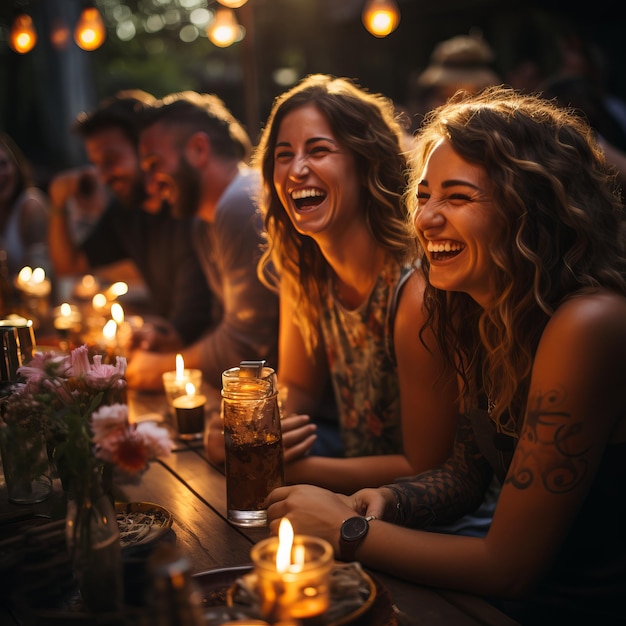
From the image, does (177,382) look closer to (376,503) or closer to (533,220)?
(376,503)

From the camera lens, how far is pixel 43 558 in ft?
3.84

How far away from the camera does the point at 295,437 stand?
187 centimetres

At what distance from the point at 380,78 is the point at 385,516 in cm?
949

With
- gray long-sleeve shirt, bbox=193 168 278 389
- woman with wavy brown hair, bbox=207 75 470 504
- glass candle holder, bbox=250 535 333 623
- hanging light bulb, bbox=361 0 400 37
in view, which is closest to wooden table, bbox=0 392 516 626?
glass candle holder, bbox=250 535 333 623

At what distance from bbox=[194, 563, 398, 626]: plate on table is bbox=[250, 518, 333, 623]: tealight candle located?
A: 0.08 m

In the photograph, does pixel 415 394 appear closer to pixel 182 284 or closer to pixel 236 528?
pixel 236 528

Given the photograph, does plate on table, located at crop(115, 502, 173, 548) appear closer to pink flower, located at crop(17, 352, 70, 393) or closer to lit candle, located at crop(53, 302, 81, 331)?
pink flower, located at crop(17, 352, 70, 393)

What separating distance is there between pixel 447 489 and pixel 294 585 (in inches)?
31.9

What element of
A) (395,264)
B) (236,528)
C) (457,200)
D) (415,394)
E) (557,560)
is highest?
(457,200)

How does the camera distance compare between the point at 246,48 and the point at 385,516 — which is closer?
the point at 385,516

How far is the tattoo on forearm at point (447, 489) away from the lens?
1654 millimetres

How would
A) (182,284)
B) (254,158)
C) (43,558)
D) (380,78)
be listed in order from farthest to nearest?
(380,78), (182,284), (254,158), (43,558)

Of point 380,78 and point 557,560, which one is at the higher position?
point 380,78

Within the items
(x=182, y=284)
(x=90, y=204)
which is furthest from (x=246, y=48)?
(x=182, y=284)
